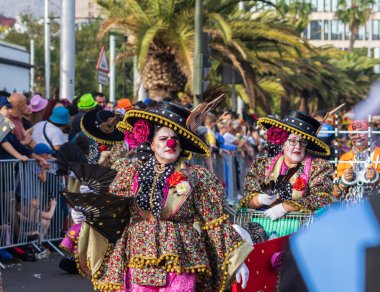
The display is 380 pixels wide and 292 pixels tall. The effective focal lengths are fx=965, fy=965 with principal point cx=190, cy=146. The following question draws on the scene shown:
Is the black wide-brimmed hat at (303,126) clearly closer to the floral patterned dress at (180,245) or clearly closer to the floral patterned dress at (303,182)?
the floral patterned dress at (303,182)

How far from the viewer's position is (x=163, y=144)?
5805 mm

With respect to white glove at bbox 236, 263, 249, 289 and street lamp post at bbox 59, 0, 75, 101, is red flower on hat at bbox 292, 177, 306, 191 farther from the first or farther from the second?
street lamp post at bbox 59, 0, 75, 101

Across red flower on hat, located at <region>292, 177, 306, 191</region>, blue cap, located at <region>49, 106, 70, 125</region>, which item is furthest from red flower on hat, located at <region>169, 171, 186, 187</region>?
blue cap, located at <region>49, 106, 70, 125</region>

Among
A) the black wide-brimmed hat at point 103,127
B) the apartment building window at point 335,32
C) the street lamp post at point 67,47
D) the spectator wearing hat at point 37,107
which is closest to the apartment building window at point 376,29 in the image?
the apartment building window at point 335,32

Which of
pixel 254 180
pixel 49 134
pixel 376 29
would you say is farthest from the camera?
pixel 376 29

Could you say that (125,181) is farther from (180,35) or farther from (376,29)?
(376,29)

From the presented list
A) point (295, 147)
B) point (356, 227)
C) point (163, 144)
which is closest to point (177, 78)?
point (295, 147)

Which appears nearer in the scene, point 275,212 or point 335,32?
point 275,212

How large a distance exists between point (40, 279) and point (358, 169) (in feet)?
11.2

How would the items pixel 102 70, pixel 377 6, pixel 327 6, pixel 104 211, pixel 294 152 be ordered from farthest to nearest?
pixel 327 6 → pixel 377 6 → pixel 102 70 → pixel 294 152 → pixel 104 211

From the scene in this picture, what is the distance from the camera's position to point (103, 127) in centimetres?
1034

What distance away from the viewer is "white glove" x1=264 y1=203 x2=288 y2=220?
292 inches

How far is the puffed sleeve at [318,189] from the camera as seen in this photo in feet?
24.8

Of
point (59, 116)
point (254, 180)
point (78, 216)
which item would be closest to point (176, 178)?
point (78, 216)
